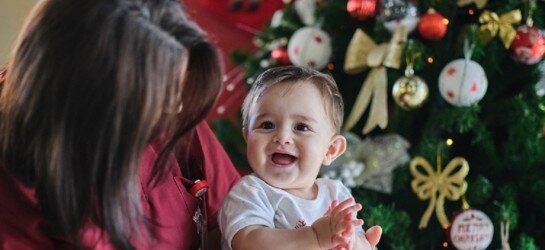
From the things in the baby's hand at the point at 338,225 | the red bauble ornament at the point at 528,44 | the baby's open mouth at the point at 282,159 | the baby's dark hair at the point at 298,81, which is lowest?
the baby's hand at the point at 338,225

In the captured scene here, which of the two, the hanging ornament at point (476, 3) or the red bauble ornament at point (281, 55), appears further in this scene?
the red bauble ornament at point (281, 55)

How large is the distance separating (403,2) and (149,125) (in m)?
1.35

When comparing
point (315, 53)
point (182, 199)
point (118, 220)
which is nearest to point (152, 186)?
point (182, 199)

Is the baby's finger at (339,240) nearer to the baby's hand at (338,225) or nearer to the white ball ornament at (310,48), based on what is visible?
the baby's hand at (338,225)

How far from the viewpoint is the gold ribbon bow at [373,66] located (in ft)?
6.79

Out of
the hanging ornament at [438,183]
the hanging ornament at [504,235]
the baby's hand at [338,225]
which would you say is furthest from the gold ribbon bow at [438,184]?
the baby's hand at [338,225]

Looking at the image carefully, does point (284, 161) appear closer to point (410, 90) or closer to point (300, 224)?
point (300, 224)

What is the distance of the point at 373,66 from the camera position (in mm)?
2104

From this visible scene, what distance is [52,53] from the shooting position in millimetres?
820

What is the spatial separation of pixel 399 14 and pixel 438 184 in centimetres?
46

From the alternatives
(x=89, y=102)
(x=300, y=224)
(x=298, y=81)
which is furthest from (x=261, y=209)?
(x=89, y=102)

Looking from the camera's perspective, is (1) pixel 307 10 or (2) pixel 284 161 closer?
(2) pixel 284 161

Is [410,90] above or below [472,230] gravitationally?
above

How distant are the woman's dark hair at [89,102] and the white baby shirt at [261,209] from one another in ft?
0.82
